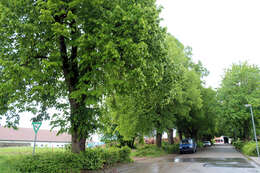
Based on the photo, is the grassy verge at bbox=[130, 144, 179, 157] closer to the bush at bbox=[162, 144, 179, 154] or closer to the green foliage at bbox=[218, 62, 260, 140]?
the bush at bbox=[162, 144, 179, 154]

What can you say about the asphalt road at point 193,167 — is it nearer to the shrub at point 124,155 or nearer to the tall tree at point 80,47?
the shrub at point 124,155

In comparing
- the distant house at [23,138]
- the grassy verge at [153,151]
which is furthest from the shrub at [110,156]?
the distant house at [23,138]

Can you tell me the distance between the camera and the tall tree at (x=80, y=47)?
9289 millimetres

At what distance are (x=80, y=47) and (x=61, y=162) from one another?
18.4 feet

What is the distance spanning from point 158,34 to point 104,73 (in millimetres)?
3651

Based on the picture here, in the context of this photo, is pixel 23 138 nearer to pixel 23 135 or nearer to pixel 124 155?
pixel 23 135

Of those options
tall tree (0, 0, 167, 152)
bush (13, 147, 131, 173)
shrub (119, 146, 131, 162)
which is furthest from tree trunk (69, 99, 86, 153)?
shrub (119, 146, 131, 162)

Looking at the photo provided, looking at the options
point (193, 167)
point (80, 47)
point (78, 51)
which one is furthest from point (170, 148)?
point (80, 47)

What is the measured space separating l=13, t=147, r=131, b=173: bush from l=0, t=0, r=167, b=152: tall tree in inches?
32.7

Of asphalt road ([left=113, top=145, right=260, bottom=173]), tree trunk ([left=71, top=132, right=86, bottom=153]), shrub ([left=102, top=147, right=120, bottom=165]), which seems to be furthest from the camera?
shrub ([left=102, top=147, right=120, bottom=165])

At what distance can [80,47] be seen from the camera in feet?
34.9

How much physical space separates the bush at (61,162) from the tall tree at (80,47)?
0.83 meters

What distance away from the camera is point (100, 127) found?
11.3m

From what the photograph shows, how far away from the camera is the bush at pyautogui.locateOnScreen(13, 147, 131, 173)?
882cm
